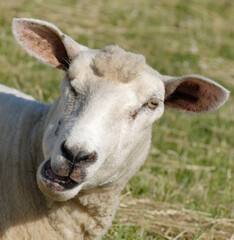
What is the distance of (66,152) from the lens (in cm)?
340

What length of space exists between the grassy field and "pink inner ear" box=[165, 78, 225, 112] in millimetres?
1080

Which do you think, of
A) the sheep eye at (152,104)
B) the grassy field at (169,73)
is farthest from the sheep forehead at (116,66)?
the grassy field at (169,73)

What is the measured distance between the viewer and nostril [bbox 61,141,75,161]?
11.1ft

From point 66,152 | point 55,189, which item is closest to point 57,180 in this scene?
point 55,189

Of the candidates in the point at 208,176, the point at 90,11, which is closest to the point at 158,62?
the point at 90,11

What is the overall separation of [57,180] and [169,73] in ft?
18.8

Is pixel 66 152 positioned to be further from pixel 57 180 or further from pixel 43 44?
pixel 43 44

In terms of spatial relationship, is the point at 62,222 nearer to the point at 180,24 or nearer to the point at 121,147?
the point at 121,147

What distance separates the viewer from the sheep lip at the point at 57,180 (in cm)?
354

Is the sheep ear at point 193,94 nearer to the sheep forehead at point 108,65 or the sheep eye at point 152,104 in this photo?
the sheep eye at point 152,104

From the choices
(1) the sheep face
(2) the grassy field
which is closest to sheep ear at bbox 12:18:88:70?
(1) the sheep face

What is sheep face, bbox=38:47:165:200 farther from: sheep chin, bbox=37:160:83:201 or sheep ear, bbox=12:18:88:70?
sheep ear, bbox=12:18:88:70

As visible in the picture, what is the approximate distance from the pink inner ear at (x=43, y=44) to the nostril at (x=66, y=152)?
3.02ft

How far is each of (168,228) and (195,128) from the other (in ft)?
8.77
